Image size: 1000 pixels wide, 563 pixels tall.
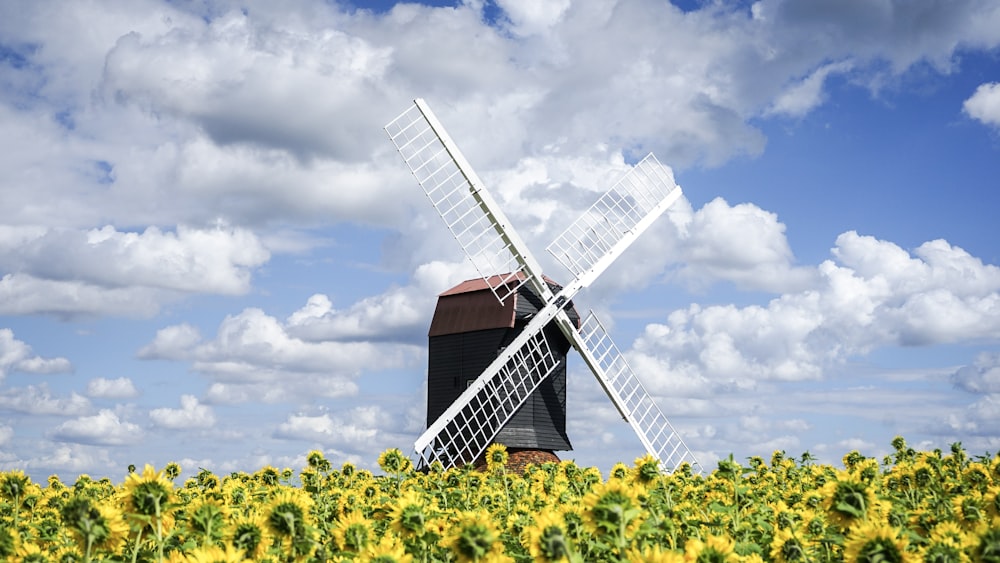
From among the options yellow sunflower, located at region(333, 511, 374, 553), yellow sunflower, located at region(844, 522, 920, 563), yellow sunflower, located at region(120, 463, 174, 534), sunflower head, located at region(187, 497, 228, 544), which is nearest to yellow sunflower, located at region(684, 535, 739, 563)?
yellow sunflower, located at region(844, 522, 920, 563)

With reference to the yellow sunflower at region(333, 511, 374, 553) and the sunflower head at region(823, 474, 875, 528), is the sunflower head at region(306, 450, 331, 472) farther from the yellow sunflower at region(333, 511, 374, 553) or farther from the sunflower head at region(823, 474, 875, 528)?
the sunflower head at region(823, 474, 875, 528)

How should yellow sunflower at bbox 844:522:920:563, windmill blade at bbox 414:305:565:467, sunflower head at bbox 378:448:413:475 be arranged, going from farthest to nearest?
windmill blade at bbox 414:305:565:467 < sunflower head at bbox 378:448:413:475 < yellow sunflower at bbox 844:522:920:563

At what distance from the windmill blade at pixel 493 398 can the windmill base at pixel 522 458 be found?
60 centimetres

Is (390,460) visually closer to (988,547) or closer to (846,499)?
(846,499)

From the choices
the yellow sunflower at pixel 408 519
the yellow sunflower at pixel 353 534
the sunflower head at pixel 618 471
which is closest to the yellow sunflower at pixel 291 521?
the yellow sunflower at pixel 353 534

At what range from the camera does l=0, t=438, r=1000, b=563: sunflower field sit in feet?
15.6

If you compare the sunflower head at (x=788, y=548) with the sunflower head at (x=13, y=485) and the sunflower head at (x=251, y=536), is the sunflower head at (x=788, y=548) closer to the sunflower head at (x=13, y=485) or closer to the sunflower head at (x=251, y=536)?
the sunflower head at (x=251, y=536)

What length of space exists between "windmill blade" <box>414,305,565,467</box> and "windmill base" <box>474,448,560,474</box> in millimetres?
602

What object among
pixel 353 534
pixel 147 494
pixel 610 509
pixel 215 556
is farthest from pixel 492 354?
pixel 215 556

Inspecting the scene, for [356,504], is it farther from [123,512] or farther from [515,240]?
[515,240]

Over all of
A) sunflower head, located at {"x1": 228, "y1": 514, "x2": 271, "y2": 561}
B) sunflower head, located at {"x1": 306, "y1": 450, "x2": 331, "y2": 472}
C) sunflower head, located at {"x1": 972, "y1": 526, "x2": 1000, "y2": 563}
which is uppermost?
sunflower head, located at {"x1": 306, "y1": 450, "x2": 331, "y2": 472}

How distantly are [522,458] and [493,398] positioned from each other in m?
1.86

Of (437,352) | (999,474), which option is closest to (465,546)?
(999,474)

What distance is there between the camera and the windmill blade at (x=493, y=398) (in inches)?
963
